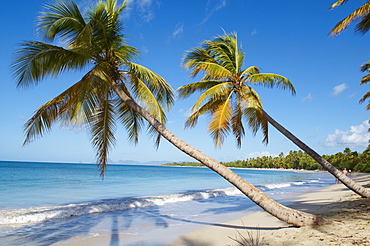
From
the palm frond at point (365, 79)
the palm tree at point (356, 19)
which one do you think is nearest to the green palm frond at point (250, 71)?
the palm tree at point (356, 19)

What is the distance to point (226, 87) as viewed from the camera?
10.2 metres

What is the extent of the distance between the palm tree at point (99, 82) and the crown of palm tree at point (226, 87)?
1990 mm

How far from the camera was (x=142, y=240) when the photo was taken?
6.54 meters

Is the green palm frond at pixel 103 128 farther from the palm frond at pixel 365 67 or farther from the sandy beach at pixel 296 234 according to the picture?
the palm frond at pixel 365 67

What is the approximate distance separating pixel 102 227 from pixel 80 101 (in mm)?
4294

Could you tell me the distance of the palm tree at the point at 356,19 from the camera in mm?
8008

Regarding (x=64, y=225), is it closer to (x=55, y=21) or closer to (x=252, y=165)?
(x=55, y=21)

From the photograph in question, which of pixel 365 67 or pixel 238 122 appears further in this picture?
pixel 365 67

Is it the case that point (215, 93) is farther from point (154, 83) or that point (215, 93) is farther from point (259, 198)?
point (259, 198)

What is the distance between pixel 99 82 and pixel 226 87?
16.8 feet

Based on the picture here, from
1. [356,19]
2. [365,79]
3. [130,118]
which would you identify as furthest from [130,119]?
[365,79]

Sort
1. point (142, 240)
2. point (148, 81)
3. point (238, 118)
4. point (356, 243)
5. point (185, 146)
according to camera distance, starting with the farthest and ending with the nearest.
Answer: point (238, 118), point (148, 81), point (142, 240), point (185, 146), point (356, 243)

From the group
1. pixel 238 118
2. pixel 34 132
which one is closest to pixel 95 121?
pixel 34 132

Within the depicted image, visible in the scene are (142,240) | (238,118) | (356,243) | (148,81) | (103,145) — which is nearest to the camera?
(356,243)
